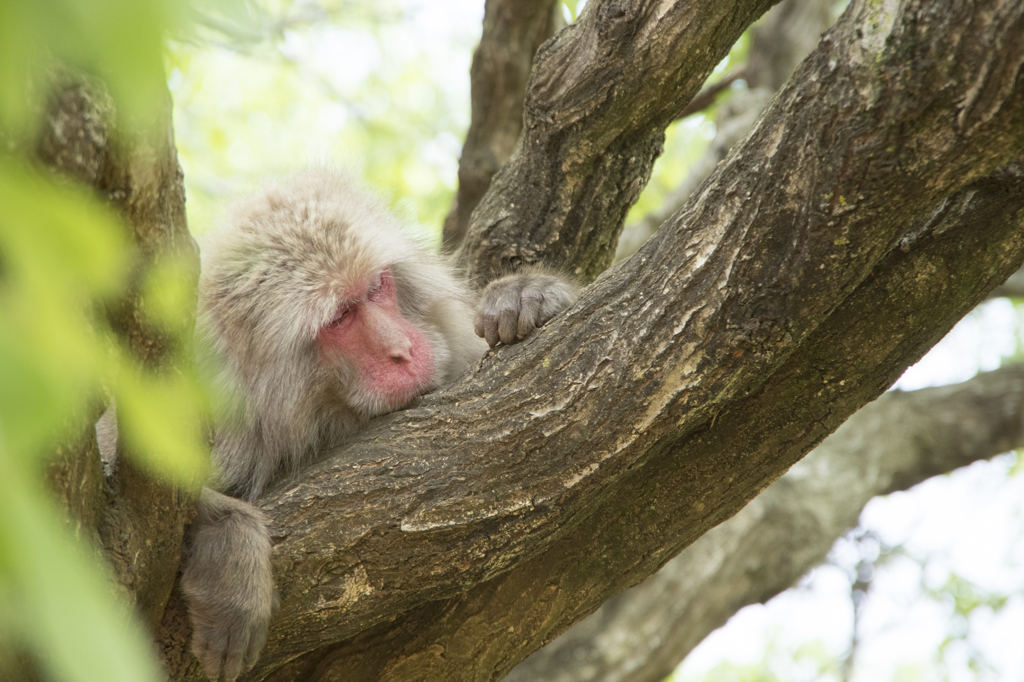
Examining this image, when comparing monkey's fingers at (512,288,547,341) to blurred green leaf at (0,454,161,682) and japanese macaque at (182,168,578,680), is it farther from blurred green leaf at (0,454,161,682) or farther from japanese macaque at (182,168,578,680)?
blurred green leaf at (0,454,161,682)

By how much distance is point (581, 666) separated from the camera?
159 inches

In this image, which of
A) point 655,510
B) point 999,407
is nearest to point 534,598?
point 655,510

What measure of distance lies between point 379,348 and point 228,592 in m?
0.77

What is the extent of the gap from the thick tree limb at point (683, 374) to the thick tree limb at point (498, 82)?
136 centimetres

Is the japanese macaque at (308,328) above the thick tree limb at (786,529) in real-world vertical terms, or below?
above

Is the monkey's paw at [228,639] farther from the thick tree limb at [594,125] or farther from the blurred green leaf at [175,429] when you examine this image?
the thick tree limb at [594,125]

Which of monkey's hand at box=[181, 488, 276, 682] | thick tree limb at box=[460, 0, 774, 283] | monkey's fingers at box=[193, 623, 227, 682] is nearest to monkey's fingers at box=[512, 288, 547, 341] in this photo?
thick tree limb at box=[460, 0, 774, 283]

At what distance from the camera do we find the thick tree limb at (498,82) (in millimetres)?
3549

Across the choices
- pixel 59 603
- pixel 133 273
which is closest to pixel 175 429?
pixel 133 273

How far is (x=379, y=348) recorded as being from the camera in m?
2.28

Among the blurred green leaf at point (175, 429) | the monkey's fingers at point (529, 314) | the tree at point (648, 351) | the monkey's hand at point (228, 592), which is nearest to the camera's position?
the blurred green leaf at point (175, 429)

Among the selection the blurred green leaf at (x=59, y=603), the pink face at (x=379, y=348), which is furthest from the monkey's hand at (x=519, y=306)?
the blurred green leaf at (x=59, y=603)

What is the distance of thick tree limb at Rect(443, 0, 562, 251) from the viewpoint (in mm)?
3549

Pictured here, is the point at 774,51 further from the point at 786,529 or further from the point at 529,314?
the point at 529,314
